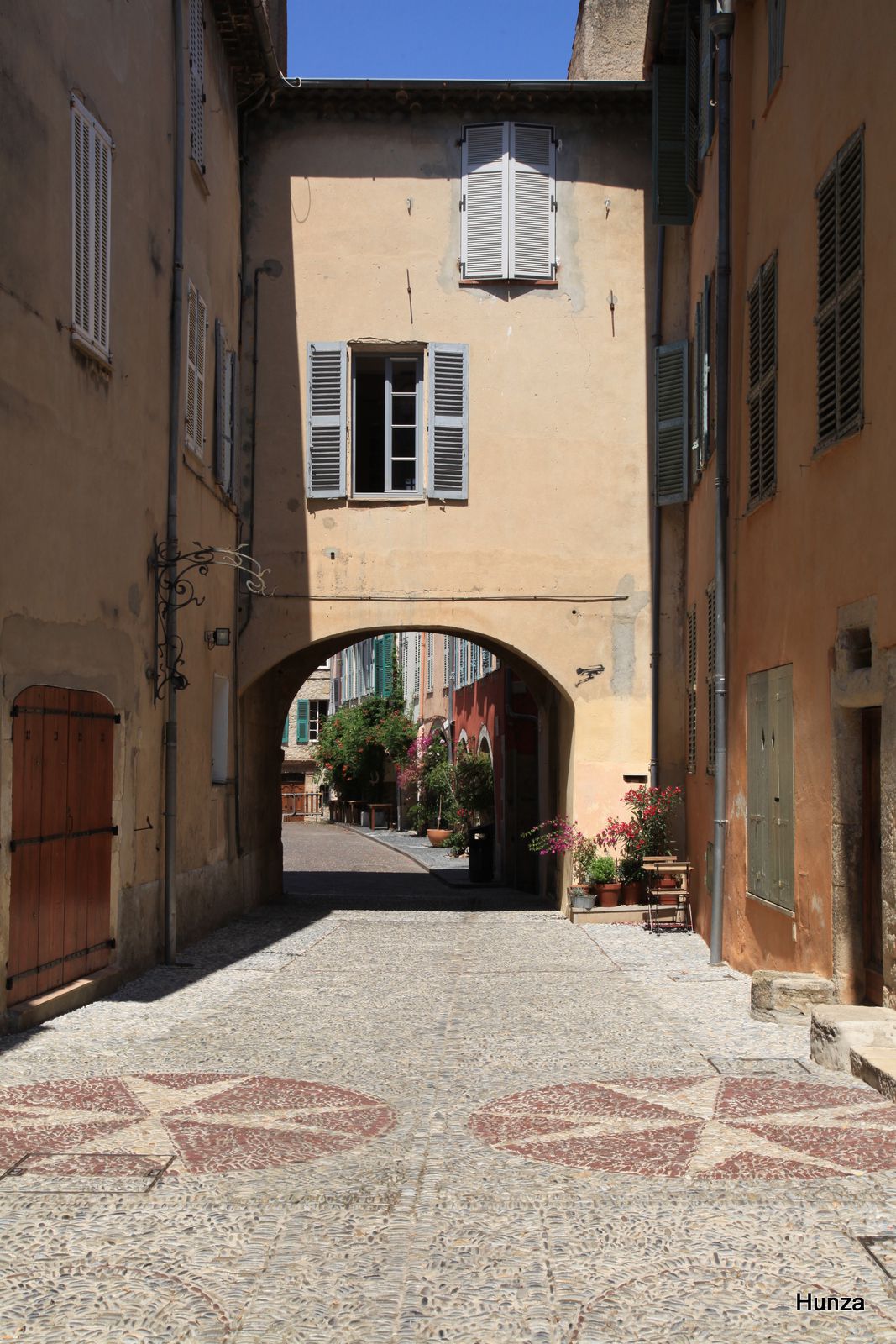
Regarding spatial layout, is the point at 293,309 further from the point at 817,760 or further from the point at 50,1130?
the point at 50,1130

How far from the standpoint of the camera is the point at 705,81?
13109mm

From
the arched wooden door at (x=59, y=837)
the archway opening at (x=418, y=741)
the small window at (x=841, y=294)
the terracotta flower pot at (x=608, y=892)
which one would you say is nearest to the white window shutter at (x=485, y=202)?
the archway opening at (x=418, y=741)

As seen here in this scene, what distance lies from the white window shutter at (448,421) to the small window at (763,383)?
16.2ft

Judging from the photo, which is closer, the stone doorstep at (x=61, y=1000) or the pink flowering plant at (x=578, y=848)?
the stone doorstep at (x=61, y=1000)

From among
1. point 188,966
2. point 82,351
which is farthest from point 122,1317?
point 188,966

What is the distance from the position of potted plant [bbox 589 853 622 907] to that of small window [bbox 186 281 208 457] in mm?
5757

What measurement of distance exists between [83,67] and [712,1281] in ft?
27.0

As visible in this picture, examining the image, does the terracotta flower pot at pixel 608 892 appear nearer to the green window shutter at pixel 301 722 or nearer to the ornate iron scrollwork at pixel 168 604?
the ornate iron scrollwork at pixel 168 604

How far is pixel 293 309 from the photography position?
1564cm

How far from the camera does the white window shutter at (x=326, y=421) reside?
608 inches

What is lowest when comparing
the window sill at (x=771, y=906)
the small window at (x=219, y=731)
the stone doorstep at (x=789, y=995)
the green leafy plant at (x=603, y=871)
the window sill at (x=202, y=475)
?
the stone doorstep at (x=789, y=995)

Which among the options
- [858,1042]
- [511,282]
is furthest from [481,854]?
[858,1042]

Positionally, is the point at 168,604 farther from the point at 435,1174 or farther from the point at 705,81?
the point at 435,1174

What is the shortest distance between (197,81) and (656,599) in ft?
21.6
